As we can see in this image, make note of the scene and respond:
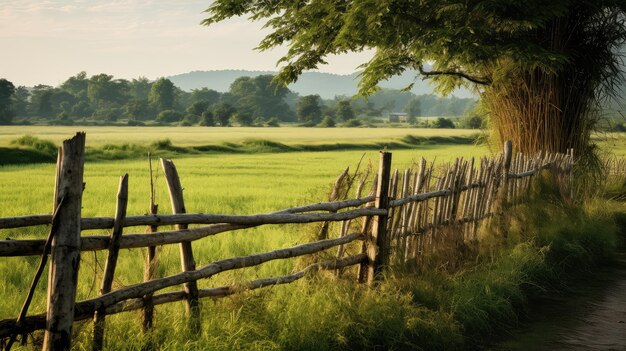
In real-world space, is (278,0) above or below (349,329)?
above

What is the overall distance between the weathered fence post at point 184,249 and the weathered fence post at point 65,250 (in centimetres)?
93

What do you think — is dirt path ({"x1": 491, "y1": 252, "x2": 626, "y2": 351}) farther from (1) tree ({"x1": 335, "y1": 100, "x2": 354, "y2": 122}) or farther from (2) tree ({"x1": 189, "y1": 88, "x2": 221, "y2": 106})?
(2) tree ({"x1": 189, "y1": 88, "x2": 221, "y2": 106})

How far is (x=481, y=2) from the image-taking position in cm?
1129

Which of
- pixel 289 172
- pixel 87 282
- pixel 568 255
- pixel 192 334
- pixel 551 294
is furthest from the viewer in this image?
pixel 289 172

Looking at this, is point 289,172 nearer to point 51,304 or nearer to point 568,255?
point 568,255

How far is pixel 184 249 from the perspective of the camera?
4926 millimetres

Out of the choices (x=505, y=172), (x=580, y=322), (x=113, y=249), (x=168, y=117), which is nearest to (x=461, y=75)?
(x=505, y=172)

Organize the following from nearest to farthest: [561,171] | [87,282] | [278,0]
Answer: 1. [87,282]
2. [561,171]
3. [278,0]

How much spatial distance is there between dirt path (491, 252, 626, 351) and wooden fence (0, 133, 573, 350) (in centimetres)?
142

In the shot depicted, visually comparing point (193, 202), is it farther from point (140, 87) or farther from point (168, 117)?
point (140, 87)

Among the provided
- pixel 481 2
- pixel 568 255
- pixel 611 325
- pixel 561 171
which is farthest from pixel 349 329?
pixel 561 171

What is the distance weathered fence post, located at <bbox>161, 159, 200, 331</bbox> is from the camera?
15.7 ft

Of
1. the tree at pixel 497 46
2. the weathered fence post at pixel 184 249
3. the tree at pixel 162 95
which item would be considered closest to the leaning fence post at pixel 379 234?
the weathered fence post at pixel 184 249

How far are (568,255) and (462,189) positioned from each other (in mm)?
2360
